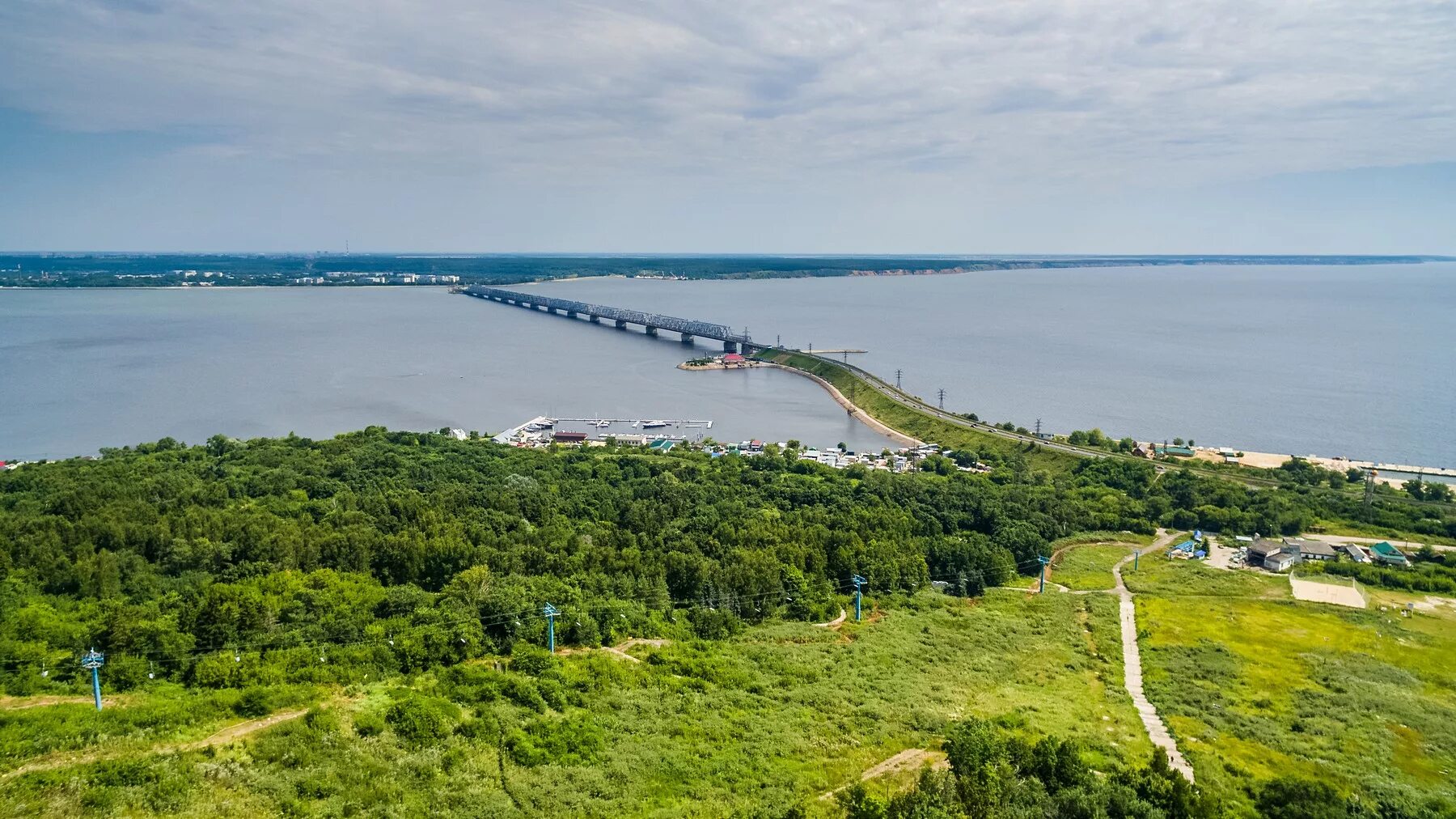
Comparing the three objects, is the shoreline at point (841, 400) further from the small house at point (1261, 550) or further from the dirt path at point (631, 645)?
the dirt path at point (631, 645)

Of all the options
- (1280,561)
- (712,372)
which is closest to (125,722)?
(1280,561)

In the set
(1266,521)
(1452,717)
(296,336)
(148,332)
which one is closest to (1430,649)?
(1452,717)

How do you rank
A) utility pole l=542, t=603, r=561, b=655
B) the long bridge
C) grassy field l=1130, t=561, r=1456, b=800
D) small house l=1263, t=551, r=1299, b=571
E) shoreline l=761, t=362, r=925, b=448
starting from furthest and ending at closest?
1. the long bridge
2. shoreline l=761, t=362, r=925, b=448
3. small house l=1263, t=551, r=1299, b=571
4. utility pole l=542, t=603, r=561, b=655
5. grassy field l=1130, t=561, r=1456, b=800

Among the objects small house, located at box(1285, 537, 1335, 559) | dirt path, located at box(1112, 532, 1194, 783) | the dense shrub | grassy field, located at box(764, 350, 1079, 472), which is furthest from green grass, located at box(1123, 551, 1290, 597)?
the dense shrub

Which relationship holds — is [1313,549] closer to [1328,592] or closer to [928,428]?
[1328,592]

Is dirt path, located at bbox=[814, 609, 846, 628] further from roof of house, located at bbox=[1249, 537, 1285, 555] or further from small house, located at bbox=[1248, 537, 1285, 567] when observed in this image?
roof of house, located at bbox=[1249, 537, 1285, 555]
